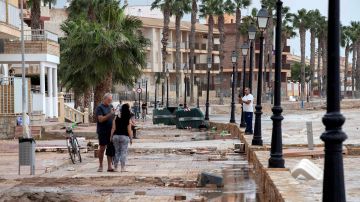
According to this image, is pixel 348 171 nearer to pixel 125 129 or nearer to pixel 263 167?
pixel 263 167

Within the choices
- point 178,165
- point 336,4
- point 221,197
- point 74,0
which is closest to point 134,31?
point 74,0

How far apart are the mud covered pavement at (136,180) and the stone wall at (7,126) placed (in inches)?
505

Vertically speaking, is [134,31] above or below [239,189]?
above

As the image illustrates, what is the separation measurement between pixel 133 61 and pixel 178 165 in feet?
79.2

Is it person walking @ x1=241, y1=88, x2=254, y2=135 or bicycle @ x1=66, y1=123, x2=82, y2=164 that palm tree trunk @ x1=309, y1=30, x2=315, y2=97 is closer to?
person walking @ x1=241, y1=88, x2=254, y2=135

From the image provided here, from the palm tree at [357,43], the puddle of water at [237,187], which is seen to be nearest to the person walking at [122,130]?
the puddle of water at [237,187]

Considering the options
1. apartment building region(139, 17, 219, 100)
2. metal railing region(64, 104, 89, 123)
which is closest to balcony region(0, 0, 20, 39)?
metal railing region(64, 104, 89, 123)

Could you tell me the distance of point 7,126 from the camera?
36531 mm

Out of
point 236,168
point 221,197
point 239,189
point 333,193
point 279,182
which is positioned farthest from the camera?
point 236,168

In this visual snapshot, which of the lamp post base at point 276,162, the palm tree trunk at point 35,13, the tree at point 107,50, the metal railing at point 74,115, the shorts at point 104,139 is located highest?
the palm tree trunk at point 35,13

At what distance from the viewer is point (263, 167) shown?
14.0 meters

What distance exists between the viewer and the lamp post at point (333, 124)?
21.4 feet

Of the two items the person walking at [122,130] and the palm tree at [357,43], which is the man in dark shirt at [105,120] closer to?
the person walking at [122,130]

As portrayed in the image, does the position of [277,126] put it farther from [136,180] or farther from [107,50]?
[107,50]
